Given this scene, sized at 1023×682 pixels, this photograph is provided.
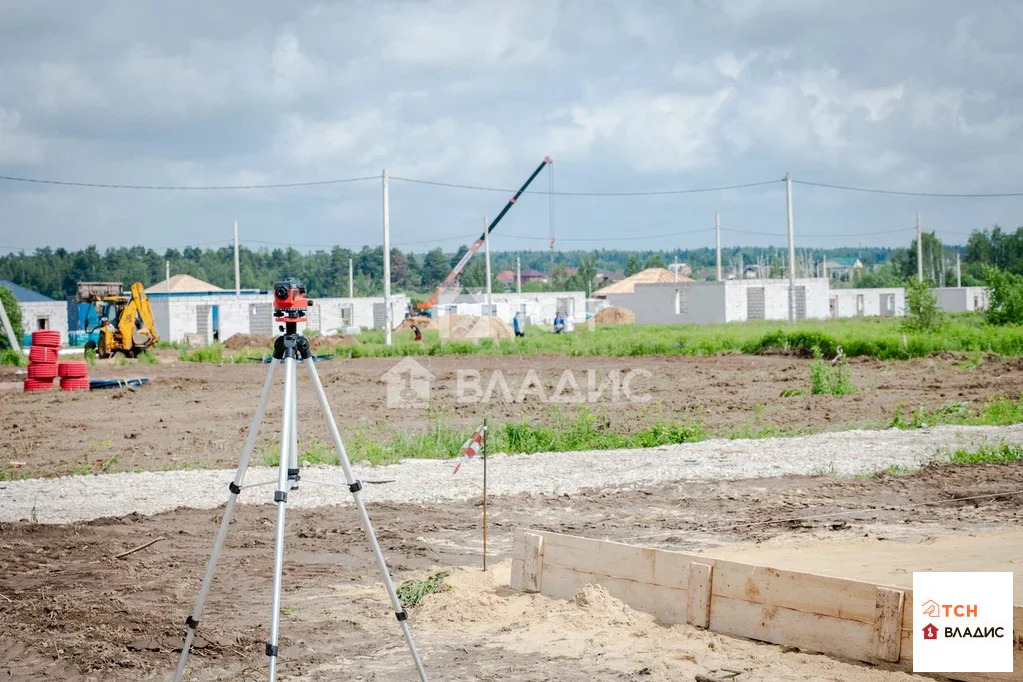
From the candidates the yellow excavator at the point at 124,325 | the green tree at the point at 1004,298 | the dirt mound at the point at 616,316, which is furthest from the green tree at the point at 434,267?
the green tree at the point at 1004,298

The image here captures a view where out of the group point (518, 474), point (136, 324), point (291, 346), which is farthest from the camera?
point (136, 324)

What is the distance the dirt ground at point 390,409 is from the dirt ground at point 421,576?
5472 mm

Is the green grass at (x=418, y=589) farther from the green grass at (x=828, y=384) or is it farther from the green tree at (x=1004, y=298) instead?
the green tree at (x=1004, y=298)

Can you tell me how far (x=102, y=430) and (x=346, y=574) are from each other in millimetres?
12151

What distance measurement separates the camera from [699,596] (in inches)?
277

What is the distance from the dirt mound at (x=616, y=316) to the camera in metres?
78.3

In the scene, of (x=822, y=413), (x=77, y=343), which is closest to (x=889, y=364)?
(x=822, y=413)

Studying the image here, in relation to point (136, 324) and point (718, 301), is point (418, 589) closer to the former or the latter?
point (136, 324)

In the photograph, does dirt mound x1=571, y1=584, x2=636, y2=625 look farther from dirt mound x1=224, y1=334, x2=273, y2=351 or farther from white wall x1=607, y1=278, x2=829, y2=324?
white wall x1=607, y1=278, x2=829, y2=324

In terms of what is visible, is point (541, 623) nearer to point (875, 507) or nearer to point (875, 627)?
point (875, 627)

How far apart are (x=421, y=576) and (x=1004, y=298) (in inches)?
1441

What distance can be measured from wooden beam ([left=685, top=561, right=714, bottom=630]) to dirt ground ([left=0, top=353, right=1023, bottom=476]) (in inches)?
404

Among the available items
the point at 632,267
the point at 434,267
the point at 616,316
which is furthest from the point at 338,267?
the point at 616,316

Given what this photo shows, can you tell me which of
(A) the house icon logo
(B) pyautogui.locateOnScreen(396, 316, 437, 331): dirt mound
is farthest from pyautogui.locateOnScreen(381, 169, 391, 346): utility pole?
(B) pyautogui.locateOnScreen(396, 316, 437, 331): dirt mound
